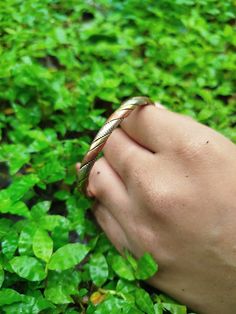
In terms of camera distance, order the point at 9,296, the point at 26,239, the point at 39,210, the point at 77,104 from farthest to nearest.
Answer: the point at 77,104
the point at 39,210
the point at 26,239
the point at 9,296

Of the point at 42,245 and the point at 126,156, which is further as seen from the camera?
the point at 126,156

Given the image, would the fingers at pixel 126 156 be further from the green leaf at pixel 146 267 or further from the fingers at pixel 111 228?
the green leaf at pixel 146 267

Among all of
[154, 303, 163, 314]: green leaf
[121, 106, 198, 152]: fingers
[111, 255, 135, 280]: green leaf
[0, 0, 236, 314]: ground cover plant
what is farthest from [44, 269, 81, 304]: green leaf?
[121, 106, 198, 152]: fingers

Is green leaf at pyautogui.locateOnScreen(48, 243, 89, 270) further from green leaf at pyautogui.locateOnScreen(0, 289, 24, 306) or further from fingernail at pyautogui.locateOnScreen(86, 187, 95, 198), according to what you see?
fingernail at pyautogui.locateOnScreen(86, 187, 95, 198)

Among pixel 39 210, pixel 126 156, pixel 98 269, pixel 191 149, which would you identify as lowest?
pixel 98 269

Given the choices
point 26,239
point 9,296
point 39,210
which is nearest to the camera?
point 9,296

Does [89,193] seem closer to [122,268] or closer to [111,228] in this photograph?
[111,228]

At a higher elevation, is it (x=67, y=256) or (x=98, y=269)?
(x=67, y=256)

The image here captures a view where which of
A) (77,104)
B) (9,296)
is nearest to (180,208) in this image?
(9,296)
